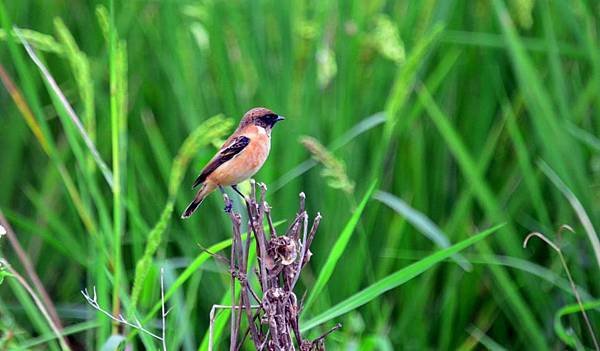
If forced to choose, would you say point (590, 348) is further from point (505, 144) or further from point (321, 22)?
point (321, 22)

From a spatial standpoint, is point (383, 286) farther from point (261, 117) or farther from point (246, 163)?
point (261, 117)

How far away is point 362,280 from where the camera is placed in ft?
9.69

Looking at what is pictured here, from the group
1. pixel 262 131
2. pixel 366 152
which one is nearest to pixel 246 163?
pixel 262 131

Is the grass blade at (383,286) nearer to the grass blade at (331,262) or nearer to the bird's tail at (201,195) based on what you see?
the grass blade at (331,262)

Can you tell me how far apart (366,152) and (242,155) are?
1.07 meters

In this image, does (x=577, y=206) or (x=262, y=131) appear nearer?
(x=262, y=131)

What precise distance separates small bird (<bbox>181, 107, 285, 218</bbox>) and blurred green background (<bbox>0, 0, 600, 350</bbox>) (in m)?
0.43

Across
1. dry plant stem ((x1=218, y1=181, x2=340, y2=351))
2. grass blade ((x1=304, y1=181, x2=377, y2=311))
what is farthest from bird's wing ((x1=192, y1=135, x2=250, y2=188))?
dry plant stem ((x1=218, y1=181, x2=340, y2=351))

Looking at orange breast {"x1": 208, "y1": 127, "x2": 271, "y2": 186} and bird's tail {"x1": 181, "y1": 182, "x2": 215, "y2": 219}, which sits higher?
orange breast {"x1": 208, "y1": 127, "x2": 271, "y2": 186}

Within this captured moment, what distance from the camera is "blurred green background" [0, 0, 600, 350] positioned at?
9.23 ft

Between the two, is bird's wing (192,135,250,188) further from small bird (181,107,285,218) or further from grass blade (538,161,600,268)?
grass blade (538,161,600,268)

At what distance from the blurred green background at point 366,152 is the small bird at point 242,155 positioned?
43 centimetres

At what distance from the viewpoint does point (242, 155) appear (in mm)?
2096

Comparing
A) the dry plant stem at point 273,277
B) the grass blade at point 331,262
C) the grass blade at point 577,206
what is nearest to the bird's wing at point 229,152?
the grass blade at point 331,262
